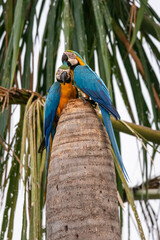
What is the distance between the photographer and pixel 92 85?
8.38 ft

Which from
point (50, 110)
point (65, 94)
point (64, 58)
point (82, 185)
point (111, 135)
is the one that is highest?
point (64, 58)

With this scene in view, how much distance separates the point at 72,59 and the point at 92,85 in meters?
0.27

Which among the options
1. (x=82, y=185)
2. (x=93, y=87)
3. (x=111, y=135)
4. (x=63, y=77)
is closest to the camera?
(x=82, y=185)

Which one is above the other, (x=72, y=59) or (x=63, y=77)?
(x=72, y=59)

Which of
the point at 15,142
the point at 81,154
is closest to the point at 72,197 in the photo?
the point at 81,154

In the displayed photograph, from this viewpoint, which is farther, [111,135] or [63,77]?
[63,77]

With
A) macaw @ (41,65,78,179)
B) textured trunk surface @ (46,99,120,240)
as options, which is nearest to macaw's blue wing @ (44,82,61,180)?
macaw @ (41,65,78,179)

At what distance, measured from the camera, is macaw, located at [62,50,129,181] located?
236 centimetres

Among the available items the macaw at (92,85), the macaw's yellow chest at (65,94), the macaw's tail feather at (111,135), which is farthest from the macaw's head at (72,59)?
the macaw's tail feather at (111,135)

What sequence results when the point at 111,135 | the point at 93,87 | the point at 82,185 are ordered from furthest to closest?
the point at 93,87 < the point at 111,135 < the point at 82,185

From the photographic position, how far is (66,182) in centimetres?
189

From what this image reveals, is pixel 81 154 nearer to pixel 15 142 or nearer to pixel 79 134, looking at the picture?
pixel 79 134

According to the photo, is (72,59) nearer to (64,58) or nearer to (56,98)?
(64,58)

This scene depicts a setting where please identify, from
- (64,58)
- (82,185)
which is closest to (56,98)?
(64,58)
